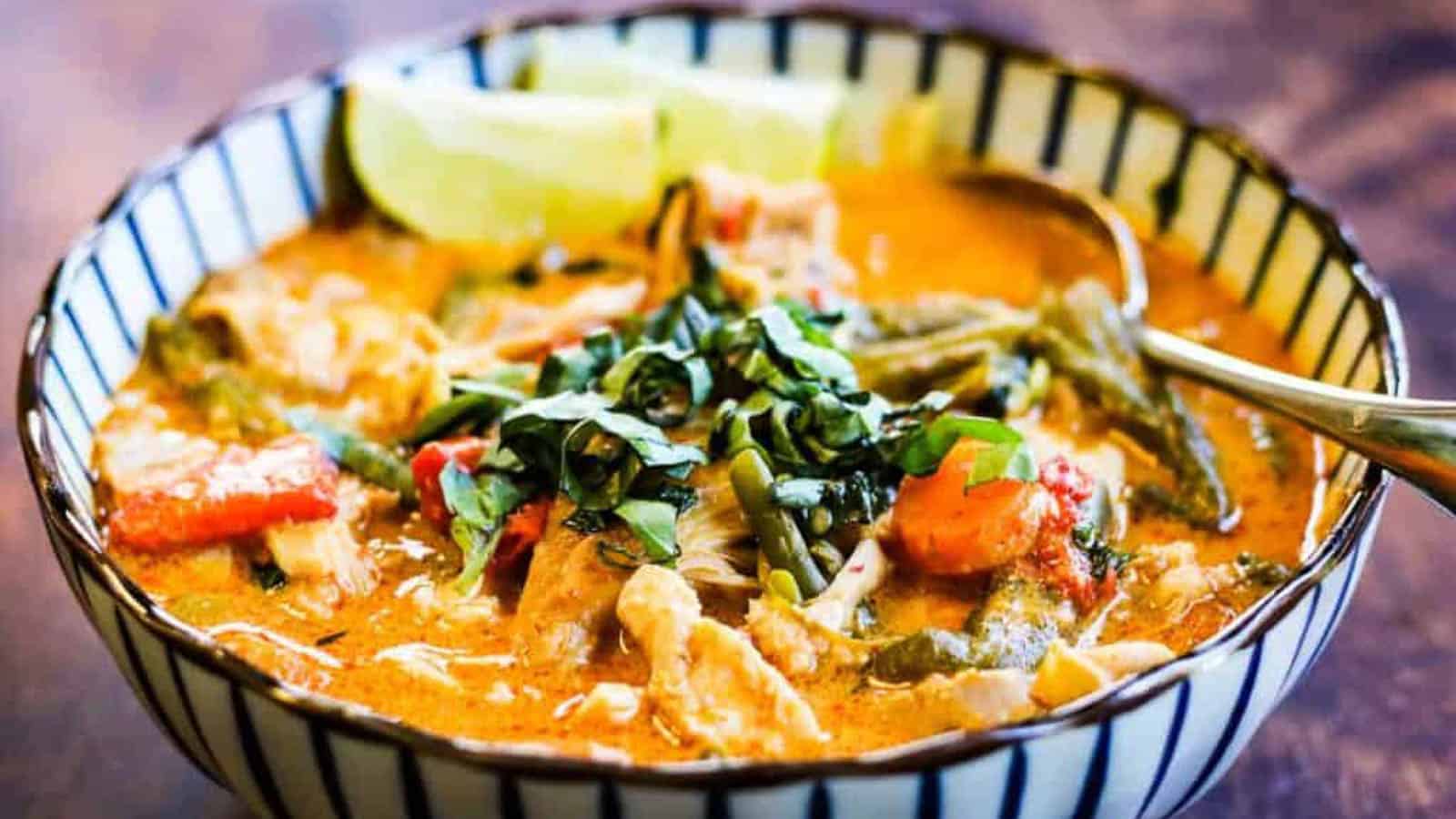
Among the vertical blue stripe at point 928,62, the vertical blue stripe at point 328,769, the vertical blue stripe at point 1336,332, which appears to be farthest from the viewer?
the vertical blue stripe at point 928,62

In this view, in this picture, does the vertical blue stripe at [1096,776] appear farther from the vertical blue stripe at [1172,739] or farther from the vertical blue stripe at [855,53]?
A: the vertical blue stripe at [855,53]

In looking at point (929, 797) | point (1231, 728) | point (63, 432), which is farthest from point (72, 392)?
point (1231, 728)

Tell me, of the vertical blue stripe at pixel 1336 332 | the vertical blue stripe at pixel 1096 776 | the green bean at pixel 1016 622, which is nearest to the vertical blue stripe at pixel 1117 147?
the vertical blue stripe at pixel 1336 332

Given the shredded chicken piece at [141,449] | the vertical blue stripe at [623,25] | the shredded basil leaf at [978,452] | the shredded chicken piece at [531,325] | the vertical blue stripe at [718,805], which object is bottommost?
the shredded chicken piece at [141,449]

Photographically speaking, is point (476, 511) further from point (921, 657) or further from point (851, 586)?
point (921, 657)

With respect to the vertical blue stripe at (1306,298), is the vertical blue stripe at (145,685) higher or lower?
lower

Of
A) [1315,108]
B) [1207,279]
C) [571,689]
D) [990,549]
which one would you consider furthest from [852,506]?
[1315,108]

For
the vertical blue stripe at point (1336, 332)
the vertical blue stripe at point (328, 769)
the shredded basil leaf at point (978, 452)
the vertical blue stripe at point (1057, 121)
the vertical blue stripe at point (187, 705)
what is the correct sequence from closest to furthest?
the vertical blue stripe at point (328, 769)
the vertical blue stripe at point (187, 705)
the shredded basil leaf at point (978, 452)
the vertical blue stripe at point (1336, 332)
the vertical blue stripe at point (1057, 121)
